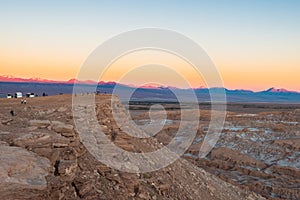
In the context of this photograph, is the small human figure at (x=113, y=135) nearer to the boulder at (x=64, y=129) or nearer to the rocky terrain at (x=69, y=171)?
the rocky terrain at (x=69, y=171)

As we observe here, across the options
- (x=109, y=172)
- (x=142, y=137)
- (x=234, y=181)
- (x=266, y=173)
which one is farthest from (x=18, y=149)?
(x=266, y=173)

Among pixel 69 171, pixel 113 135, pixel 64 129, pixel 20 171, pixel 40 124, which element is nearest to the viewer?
pixel 20 171

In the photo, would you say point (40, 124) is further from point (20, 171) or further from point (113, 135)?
point (20, 171)

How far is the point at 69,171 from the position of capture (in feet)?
19.6

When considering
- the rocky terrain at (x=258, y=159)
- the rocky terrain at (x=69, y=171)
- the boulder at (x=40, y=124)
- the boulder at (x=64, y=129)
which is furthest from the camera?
the rocky terrain at (x=258, y=159)

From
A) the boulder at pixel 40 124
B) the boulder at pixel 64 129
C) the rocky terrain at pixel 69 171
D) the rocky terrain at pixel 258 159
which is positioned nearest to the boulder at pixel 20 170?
the rocky terrain at pixel 69 171

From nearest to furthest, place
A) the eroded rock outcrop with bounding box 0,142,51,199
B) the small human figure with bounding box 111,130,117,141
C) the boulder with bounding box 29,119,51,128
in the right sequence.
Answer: the eroded rock outcrop with bounding box 0,142,51,199 → the boulder with bounding box 29,119,51,128 → the small human figure with bounding box 111,130,117,141

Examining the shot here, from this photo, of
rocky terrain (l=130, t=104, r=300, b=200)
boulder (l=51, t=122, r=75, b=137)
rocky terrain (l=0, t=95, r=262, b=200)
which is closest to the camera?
rocky terrain (l=0, t=95, r=262, b=200)

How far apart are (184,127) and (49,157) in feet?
99.0

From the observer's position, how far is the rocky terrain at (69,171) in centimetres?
513

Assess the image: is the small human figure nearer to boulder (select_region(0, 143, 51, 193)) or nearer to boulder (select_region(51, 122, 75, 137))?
boulder (select_region(51, 122, 75, 137))

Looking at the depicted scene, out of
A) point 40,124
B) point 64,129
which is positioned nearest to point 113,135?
point 64,129

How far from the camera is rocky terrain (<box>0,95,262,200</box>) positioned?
5133 mm

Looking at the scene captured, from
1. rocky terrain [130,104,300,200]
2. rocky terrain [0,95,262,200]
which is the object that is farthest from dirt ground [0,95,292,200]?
rocky terrain [130,104,300,200]
